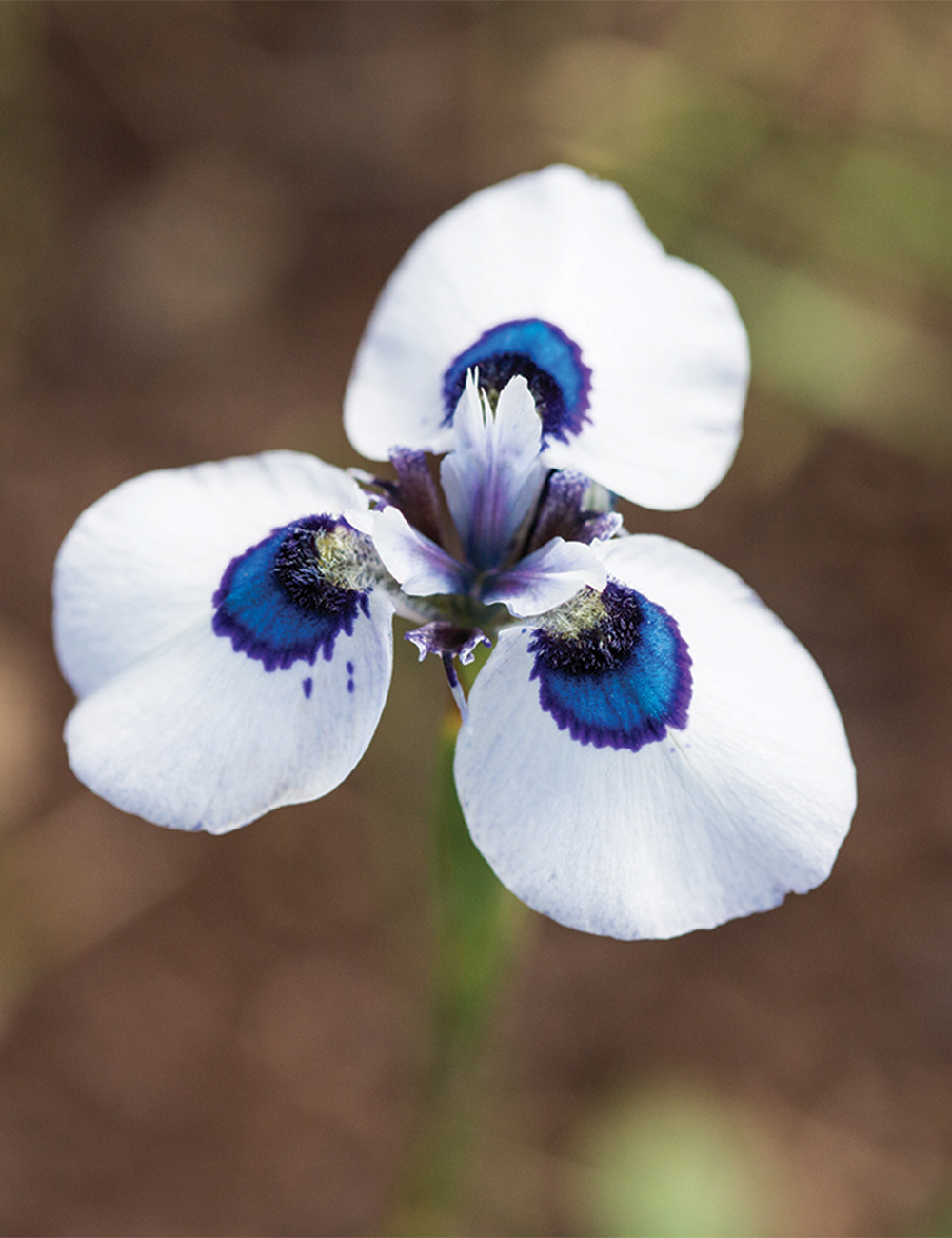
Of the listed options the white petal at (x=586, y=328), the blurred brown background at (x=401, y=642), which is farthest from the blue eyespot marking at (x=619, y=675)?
the blurred brown background at (x=401, y=642)

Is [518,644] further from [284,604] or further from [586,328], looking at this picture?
[586,328]

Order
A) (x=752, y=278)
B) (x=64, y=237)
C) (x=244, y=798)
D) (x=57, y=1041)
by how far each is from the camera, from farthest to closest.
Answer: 1. (x=64, y=237)
2. (x=752, y=278)
3. (x=57, y=1041)
4. (x=244, y=798)

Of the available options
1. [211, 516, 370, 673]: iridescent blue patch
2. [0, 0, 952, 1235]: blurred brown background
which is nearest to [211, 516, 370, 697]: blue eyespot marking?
[211, 516, 370, 673]: iridescent blue patch

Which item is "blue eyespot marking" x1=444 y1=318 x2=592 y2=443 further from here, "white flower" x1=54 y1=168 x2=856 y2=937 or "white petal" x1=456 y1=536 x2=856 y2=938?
"white petal" x1=456 y1=536 x2=856 y2=938

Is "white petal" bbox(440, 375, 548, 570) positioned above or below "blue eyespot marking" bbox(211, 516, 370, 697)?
above

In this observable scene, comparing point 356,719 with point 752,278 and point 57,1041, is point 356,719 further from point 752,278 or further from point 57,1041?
point 752,278

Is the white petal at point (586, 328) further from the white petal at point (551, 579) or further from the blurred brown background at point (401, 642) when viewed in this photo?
the blurred brown background at point (401, 642)

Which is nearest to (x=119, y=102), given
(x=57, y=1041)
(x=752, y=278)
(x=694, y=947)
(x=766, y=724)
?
(x=752, y=278)

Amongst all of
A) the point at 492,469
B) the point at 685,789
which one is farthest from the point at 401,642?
the point at 685,789
